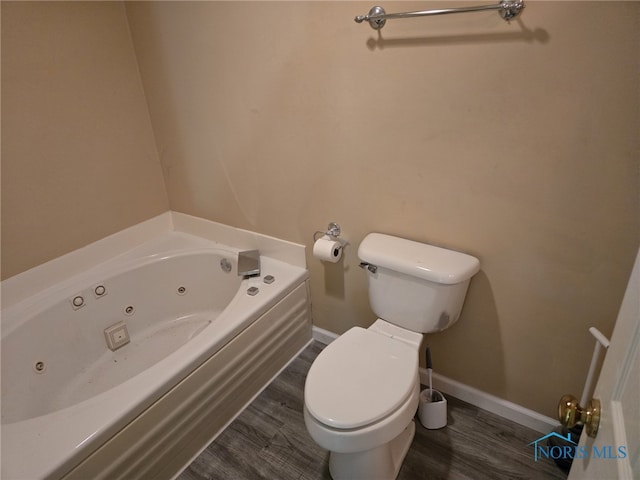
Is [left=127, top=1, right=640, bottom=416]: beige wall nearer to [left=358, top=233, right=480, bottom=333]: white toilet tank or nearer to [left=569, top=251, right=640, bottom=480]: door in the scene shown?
[left=358, top=233, right=480, bottom=333]: white toilet tank

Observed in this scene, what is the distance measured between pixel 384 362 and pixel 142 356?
1.25 metres

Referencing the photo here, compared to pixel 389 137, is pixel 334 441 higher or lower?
lower

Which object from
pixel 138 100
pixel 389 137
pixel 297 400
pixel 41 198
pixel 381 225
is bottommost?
pixel 297 400

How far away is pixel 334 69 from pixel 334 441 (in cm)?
125

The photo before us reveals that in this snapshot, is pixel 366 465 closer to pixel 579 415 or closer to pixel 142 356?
pixel 579 415

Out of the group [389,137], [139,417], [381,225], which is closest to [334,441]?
[139,417]

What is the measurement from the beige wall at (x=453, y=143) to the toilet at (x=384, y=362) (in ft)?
0.47

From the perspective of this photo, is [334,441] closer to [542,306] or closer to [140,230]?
[542,306]

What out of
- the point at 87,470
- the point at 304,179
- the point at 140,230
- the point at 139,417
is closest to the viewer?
the point at 87,470

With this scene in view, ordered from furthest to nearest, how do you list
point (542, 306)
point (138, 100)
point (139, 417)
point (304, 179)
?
point (138, 100), point (304, 179), point (542, 306), point (139, 417)

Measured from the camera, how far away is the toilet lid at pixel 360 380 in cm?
114

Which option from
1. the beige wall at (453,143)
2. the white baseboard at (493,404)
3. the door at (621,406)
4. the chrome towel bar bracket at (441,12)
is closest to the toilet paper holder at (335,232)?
the beige wall at (453,143)

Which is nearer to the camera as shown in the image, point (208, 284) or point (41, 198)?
point (41, 198)

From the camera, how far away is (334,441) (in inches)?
44.3
